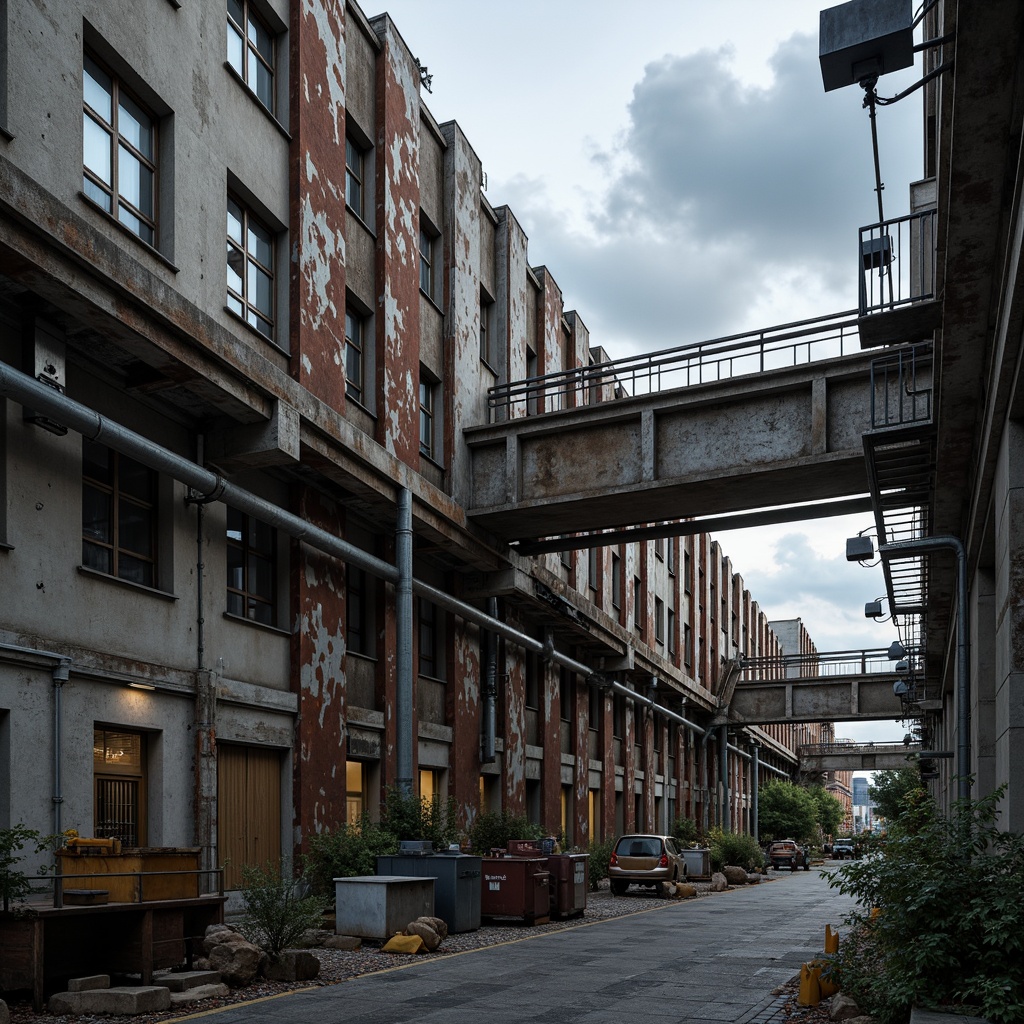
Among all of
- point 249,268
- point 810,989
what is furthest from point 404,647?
point 810,989

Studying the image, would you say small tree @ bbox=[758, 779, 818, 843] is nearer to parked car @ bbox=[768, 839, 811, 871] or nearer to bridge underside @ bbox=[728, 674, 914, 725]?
bridge underside @ bbox=[728, 674, 914, 725]

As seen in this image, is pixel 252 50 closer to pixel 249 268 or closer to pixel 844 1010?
pixel 249 268

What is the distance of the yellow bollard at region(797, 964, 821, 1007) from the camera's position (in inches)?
430

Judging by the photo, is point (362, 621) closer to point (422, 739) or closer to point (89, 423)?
point (422, 739)

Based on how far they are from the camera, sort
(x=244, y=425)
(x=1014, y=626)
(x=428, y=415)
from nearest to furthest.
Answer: (x=1014, y=626)
(x=244, y=425)
(x=428, y=415)

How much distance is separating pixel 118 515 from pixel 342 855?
6398 millimetres

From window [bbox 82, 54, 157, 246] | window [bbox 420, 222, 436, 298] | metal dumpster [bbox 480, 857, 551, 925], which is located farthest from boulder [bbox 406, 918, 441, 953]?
window [bbox 420, 222, 436, 298]

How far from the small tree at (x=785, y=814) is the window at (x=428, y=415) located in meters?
47.4

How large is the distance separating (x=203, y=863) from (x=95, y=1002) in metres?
6.04

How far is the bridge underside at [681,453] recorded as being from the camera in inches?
846

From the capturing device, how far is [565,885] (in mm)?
20406

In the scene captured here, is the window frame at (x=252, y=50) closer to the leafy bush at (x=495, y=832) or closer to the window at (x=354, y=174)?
the window at (x=354, y=174)

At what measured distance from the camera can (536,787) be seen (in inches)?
1272

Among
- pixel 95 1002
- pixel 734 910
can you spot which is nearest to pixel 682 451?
pixel 734 910
